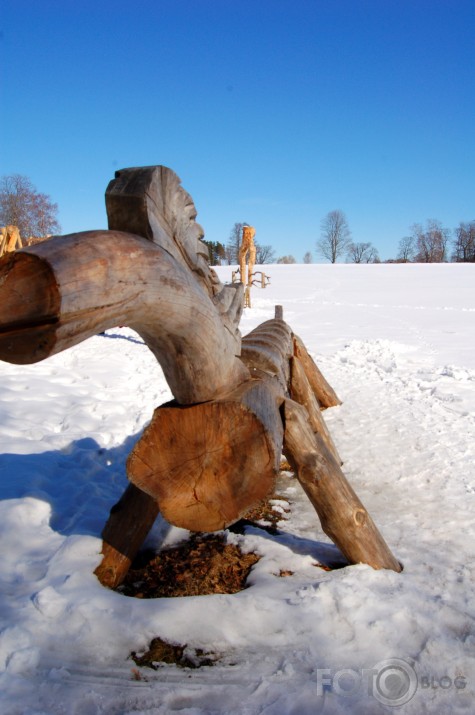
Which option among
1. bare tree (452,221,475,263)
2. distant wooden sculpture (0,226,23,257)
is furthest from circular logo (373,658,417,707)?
bare tree (452,221,475,263)

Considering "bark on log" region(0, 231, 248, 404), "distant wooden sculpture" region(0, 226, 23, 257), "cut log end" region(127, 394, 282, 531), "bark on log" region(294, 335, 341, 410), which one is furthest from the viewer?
"distant wooden sculpture" region(0, 226, 23, 257)

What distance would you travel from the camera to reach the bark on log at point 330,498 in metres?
2.51

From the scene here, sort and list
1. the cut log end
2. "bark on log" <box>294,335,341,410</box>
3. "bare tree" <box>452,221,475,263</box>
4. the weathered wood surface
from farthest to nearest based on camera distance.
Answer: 1. "bare tree" <box>452,221,475,263</box>
2. "bark on log" <box>294,335,341,410</box>
3. the cut log end
4. the weathered wood surface

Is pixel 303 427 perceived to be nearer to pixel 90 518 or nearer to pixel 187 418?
pixel 187 418

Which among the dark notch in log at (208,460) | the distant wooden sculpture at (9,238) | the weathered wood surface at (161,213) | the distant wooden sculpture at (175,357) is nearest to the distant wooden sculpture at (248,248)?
the distant wooden sculpture at (9,238)

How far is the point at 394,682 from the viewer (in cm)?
183

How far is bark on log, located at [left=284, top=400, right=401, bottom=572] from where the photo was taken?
251 centimetres

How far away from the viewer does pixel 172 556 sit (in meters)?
2.78

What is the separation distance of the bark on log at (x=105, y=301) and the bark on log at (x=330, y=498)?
0.67m

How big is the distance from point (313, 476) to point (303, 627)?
2.27ft

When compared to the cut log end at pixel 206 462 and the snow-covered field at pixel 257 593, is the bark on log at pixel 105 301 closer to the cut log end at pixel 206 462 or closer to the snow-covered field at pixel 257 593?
the cut log end at pixel 206 462

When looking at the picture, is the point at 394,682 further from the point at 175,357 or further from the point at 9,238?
the point at 9,238

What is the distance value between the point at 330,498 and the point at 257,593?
0.58 m

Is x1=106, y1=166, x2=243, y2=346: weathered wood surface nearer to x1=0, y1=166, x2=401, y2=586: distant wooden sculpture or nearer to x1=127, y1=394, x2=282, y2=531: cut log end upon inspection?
x1=0, y1=166, x2=401, y2=586: distant wooden sculpture
